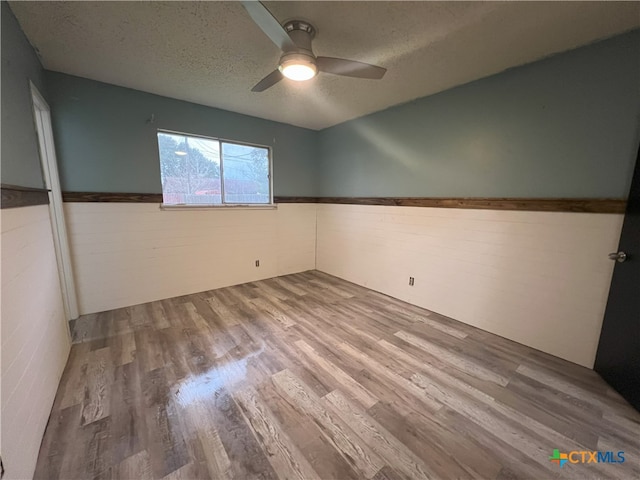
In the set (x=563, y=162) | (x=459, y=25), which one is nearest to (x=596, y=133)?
(x=563, y=162)

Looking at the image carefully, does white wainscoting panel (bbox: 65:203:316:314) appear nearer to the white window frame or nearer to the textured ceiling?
the white window frame

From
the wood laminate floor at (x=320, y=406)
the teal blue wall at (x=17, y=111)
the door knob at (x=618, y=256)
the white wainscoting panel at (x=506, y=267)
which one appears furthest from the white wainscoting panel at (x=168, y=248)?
the door knob at (x=618, y=256)

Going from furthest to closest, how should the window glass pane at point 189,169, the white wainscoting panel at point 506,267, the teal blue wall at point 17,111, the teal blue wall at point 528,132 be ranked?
the window glass pane at point 189,169 → the white wainscoting panel at point 506,267 → the teal blue wall at point 528,132 → the teal blue wall at point 17,111

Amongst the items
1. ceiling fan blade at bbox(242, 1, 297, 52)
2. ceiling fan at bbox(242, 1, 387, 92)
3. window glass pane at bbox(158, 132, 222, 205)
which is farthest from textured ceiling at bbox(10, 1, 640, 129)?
window glass pane at bbox(158, 132, 222, 205)

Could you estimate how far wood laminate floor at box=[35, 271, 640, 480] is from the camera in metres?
1.29

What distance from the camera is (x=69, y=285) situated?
8.74 ft

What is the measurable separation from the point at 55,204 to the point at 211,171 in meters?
1.60

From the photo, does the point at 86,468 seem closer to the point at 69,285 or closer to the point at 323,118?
the point at 69,285

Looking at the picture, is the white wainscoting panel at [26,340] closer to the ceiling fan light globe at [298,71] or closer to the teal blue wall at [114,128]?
the teal blue wall at [114,128]

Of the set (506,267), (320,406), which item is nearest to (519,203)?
(506,267)

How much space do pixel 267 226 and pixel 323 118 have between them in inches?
72.6

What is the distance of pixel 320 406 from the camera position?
1640 mm

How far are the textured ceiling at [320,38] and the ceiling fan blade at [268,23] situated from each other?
201mm

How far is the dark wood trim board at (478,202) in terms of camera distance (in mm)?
1928
